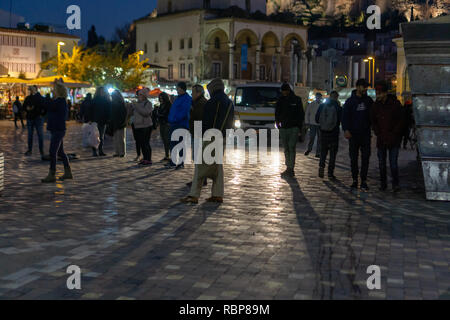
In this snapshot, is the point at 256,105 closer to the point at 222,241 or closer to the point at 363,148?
the point at 363,148

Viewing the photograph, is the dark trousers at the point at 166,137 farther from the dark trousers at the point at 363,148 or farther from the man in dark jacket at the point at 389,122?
the man in dark jacket at the point at 389,122

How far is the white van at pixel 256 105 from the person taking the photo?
2542cm

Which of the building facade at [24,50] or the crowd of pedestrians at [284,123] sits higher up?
the building facade at [24,50]

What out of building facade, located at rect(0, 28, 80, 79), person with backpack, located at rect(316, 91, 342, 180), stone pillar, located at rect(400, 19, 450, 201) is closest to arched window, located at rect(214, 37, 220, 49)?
building facade, located at rect(0, 28, 80, 79)

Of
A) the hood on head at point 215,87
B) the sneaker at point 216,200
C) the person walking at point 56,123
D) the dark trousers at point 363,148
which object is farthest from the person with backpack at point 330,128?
the person walking at point 56,123

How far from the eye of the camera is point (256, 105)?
2569 centimetres

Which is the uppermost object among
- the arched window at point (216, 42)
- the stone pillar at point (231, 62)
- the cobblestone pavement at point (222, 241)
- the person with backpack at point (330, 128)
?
the arched window at point (216, 42)

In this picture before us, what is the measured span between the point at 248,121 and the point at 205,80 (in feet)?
151

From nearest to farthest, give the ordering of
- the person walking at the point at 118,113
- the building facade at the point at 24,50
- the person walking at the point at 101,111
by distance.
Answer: the person walking at the point at 118,113
the person walking at the point at 101,111
the building facade at the point at 24,50

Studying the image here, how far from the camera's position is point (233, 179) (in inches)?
504

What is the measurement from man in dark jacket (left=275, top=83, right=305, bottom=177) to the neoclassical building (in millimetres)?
57173

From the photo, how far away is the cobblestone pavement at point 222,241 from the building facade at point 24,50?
52.0m

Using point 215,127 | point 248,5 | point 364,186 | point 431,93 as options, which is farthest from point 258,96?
point 248,5

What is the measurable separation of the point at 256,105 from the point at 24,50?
42.7m
